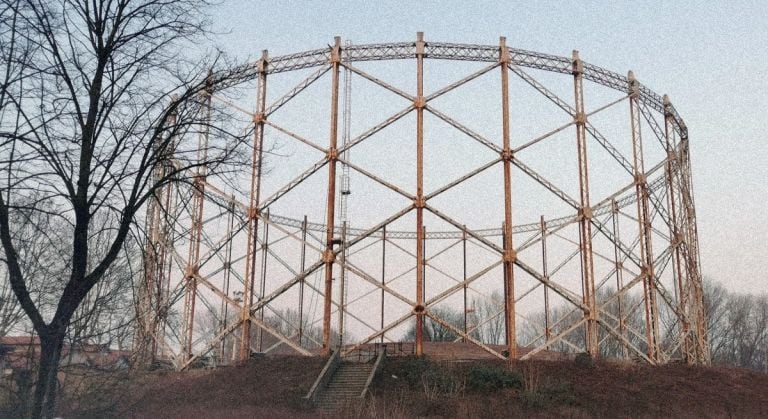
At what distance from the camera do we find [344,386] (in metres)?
17.2

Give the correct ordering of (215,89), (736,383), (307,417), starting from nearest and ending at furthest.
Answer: (215,89) < (307,417) < (736,383)

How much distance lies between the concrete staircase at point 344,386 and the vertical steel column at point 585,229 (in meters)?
6.16

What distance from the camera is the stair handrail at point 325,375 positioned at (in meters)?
16.1

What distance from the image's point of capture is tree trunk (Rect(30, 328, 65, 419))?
613 cm

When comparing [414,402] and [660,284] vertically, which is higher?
[660,284]

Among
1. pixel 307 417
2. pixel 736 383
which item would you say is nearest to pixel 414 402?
pixel 307 417

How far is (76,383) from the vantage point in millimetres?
7551

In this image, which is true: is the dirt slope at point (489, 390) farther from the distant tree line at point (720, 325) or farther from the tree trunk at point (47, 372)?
the distant tree line at point (720, 325)

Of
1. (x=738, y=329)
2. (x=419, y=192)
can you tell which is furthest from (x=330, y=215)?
(x=738, y=329)

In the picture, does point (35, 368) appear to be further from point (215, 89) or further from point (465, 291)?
point (465, 291)

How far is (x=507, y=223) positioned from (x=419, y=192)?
7.82ft

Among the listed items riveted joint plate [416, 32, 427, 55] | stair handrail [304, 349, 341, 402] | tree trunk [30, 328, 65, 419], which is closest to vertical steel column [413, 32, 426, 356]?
riveted joint plate [416, 32, 427, 55]

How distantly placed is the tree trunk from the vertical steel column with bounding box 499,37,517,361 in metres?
13.9

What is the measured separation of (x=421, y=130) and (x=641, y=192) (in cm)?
747
